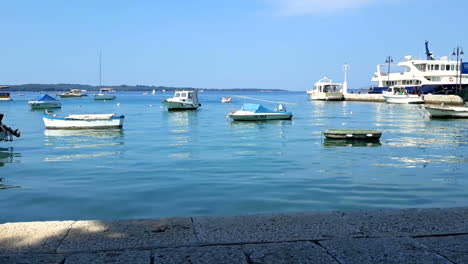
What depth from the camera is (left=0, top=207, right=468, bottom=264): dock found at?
423 cm

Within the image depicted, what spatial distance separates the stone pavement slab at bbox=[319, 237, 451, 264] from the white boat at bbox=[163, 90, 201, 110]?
53790 millimetres

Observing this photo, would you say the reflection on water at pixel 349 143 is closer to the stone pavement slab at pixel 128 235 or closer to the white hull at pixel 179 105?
the stone pavement slab at pixel 128 235

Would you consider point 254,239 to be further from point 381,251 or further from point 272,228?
point 381,251

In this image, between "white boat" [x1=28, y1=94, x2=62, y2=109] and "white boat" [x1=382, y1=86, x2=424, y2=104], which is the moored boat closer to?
"white boat" [x1=382, y1=86, x2=424, y2=104]

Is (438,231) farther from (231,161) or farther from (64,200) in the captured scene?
(231,161)

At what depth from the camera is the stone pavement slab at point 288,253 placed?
4168 millimetres

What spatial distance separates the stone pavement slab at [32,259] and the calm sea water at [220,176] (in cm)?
542

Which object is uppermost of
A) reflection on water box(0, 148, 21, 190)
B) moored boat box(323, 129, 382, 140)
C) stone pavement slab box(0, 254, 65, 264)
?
stone pavement slab box(0, 254, 65, 264)

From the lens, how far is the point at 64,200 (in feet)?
36.9

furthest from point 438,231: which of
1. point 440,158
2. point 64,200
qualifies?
point 440,158

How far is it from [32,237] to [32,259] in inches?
26.5

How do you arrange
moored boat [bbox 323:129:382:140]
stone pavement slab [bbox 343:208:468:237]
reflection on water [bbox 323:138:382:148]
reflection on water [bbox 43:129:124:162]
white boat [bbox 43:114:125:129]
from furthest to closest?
white boat [bbox 43:114:125:129], moored boat [bbox 323:129:382:140], reflection on water [bbox 323:138:382:148], reflection on water [bbox 43:129:124:162], stone pavement slab [bbox 343:208:468:237]

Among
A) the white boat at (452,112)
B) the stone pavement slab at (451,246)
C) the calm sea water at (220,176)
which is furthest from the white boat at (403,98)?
the stone pavement slab at (451,246)

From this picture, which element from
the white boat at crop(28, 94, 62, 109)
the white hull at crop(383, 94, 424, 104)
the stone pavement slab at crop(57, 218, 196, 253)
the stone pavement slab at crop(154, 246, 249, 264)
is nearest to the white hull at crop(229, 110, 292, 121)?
the stone pavement slab at crop(57, 218, 196, 253)
